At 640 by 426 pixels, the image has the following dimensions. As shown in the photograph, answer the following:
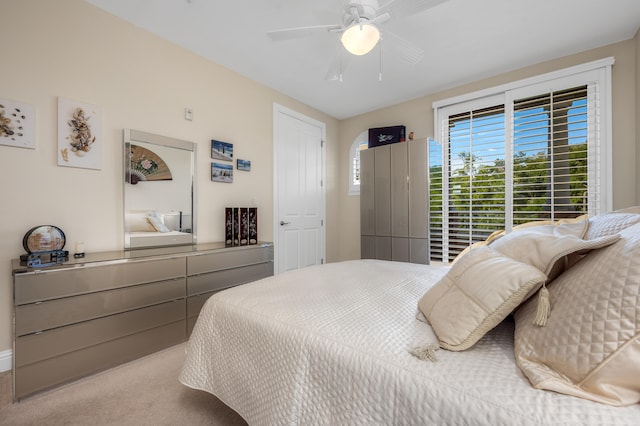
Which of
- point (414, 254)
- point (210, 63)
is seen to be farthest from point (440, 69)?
point (210, 63)

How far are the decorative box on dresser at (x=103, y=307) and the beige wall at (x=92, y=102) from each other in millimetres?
359

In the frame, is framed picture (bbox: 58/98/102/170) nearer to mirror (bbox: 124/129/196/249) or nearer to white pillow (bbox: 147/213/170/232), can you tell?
mirror (bbox: 124/129/196/249)

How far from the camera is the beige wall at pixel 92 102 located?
6.17 feet

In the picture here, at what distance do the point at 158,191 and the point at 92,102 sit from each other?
83 cm

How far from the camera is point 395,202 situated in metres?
3.55

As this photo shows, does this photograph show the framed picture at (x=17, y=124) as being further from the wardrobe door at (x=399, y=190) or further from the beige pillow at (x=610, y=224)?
the wardrobe door at (x=399, y=190)

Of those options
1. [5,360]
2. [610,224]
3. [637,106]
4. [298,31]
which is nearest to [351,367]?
[610,224]

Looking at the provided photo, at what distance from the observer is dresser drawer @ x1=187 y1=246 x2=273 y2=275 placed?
237 centimetres

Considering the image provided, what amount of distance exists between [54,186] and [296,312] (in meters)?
2.12

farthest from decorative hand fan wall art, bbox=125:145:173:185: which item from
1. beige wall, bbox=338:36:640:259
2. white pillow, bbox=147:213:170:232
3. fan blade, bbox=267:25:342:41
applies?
beige wall, bbox=338:36:640:259

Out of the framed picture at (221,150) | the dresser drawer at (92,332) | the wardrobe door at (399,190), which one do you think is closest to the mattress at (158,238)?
the dresser drawer at (92,332)

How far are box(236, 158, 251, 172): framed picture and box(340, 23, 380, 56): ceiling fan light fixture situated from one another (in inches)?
74.0

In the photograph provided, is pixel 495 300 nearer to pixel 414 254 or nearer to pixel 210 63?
pixel 414 254

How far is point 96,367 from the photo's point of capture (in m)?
1.86
